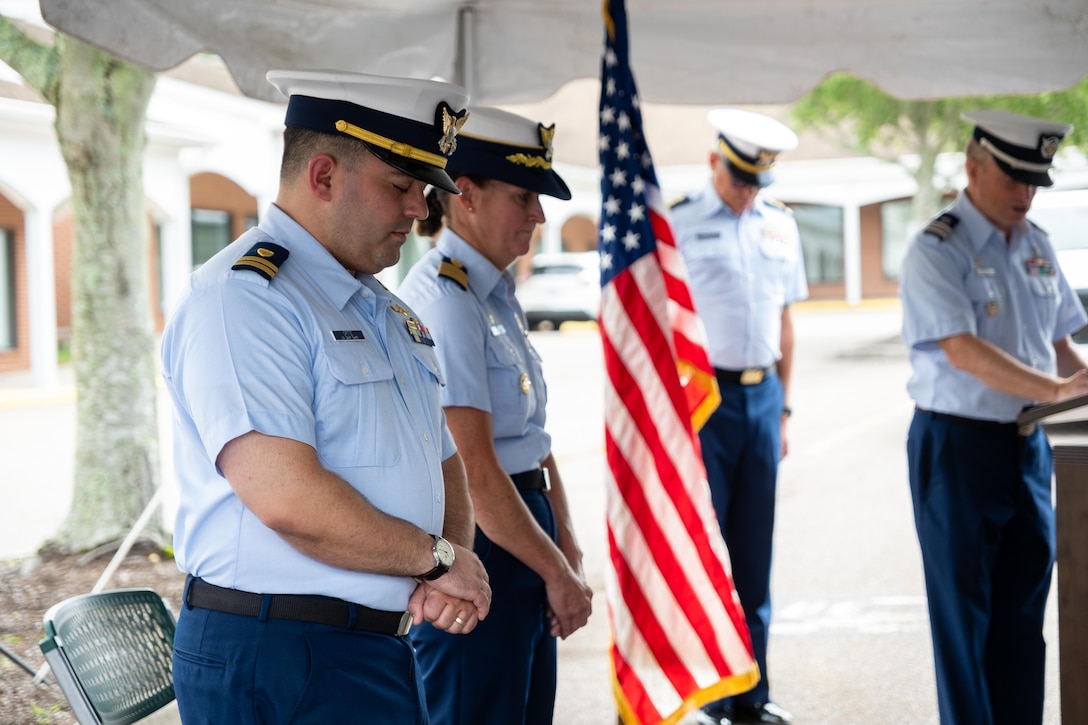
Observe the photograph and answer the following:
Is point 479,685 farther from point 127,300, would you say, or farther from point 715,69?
point 127,300

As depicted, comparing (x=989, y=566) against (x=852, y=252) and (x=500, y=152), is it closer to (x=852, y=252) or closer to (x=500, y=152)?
(x=500, y=152)

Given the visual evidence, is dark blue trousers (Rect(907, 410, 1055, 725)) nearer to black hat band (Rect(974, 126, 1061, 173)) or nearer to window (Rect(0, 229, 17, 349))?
black hat band (Rect(974, 126, 1061, 173))

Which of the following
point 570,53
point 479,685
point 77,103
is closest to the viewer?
point 479,685

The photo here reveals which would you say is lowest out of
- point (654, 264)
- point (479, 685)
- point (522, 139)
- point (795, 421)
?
point (795, 421)

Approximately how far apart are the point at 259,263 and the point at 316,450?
0.34 metres

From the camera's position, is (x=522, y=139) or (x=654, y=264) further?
(x=654, y=264)

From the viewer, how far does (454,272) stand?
2.76 meters

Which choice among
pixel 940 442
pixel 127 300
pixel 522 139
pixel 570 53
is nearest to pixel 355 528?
pixel 522 139

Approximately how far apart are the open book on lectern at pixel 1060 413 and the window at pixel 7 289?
18.1 m

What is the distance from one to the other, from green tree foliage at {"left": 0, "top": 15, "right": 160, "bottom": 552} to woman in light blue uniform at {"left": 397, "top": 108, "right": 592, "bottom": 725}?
386 centimetres

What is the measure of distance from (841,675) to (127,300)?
4252mm

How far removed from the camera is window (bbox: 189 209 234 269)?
23.1 metres

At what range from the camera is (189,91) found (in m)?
17.5

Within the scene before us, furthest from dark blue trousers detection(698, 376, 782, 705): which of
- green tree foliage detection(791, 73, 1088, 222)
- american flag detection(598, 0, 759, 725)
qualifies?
green tree foliage detection(791, 73, 1088, 222)
